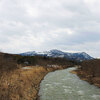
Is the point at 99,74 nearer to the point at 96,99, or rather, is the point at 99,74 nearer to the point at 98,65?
the point at 98,65

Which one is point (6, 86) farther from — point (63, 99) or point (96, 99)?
point (96, 99)

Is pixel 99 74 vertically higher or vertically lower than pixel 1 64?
lower

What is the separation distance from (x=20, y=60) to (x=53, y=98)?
181ft

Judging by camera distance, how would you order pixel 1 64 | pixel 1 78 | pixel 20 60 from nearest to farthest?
pixel 1 78 → pixel 1 64 → pixel 20 60

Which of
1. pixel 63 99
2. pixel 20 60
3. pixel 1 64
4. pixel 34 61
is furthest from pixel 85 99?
pixel 34 61

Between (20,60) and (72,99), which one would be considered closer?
(72,99)

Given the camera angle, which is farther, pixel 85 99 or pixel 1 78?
pixel 1 78

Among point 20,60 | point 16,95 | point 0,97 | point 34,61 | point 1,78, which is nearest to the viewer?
point 0,97

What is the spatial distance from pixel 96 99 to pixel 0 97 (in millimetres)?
7324

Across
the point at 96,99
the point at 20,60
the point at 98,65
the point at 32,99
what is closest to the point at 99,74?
the point at 98,65

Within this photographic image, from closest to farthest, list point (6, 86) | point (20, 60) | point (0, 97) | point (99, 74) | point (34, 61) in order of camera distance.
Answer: point (0, 97) → point (6, 86) → point (99, 74) → point (20, 60) → point (34, 61)

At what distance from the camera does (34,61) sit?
7144 cm

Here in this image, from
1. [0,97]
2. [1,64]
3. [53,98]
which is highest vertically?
[1,64]

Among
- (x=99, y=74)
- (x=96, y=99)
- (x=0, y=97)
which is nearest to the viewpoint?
(x=0, y=97)
